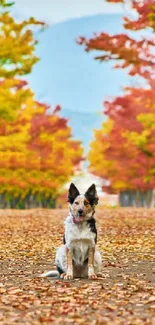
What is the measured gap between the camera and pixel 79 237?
36.5ft

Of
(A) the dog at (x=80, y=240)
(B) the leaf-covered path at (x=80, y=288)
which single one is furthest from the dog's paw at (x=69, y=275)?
(B) the leaf-covered path at (x=80, y=288)

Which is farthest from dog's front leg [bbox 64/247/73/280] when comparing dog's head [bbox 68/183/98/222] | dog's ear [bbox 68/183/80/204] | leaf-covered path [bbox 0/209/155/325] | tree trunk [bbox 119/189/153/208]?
tree trunk [bbox 119/189/153/208]

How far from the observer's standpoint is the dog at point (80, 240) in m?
10.8

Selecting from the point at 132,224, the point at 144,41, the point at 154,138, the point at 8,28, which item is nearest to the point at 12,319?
the point at 132,224

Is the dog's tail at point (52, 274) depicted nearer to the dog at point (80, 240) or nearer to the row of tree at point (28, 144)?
the dog at point (80, 240)

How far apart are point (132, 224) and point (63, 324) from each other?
1704 cm

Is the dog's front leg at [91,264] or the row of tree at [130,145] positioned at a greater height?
the row of tree at [130,145]

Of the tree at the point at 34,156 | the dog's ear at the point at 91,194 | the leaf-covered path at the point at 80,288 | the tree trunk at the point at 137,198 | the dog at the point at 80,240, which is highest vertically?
the tree at the point at 34,156

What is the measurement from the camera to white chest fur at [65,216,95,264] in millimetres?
11133

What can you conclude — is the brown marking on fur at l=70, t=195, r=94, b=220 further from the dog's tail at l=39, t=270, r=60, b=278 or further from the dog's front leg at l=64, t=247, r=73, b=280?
the dog's tail at l=39, t=270, r=60, b=278

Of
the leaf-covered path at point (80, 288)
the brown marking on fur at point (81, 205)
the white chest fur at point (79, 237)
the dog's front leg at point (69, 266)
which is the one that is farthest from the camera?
the dog's front leg at point (69, 266)

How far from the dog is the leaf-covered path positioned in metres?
0.27

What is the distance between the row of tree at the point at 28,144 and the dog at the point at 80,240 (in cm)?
2051

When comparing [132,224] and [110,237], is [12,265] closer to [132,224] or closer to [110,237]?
[110,237]
